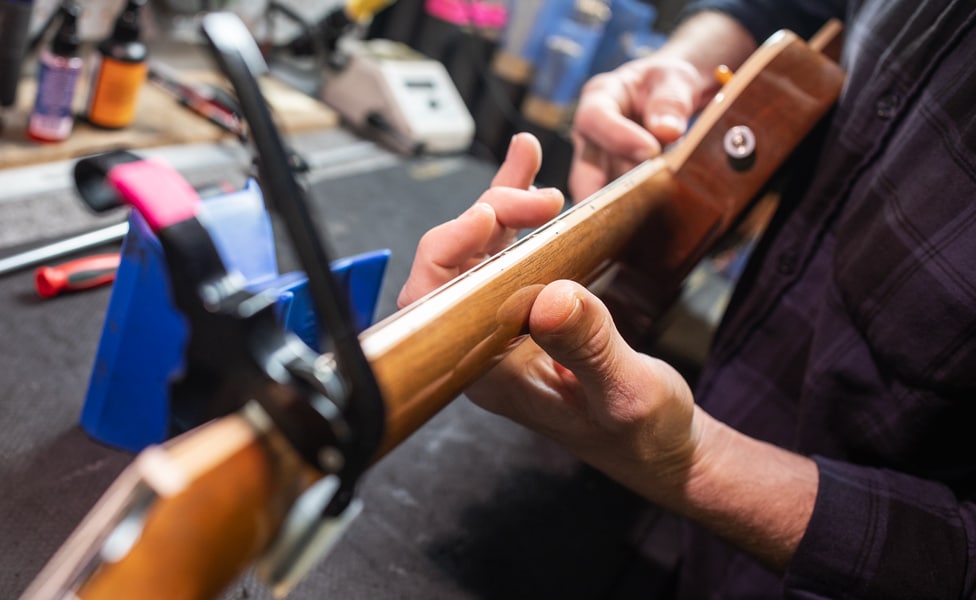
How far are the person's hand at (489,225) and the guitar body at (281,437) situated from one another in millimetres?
43

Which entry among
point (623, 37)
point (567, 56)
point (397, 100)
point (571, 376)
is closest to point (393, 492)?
point (571, 376)

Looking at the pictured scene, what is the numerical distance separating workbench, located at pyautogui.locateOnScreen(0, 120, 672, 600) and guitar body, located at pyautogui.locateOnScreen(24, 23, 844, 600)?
13 centimetres

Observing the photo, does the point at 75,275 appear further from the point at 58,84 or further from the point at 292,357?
the point at 292,357

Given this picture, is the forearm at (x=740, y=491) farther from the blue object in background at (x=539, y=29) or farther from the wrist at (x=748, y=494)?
the blue object in background at (x=539, y=29)

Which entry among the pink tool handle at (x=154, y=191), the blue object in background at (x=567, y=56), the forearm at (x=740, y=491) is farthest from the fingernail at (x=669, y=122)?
the blue object in background at (x=567, y=56)

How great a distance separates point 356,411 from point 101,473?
40cm

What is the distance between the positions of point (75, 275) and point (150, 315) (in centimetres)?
25

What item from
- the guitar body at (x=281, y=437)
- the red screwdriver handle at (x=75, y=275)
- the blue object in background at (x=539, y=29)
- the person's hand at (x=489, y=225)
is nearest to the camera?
the guitar body at (x=281, y=437)

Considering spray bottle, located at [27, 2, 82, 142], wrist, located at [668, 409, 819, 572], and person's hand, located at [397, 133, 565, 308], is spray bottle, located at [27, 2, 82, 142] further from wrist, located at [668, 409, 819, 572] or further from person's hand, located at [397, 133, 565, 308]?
wrist, located at [668, 409, 819, 572]

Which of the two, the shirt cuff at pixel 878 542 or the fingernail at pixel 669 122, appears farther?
the fingernail at pixel 669 122

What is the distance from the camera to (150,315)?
50 cm

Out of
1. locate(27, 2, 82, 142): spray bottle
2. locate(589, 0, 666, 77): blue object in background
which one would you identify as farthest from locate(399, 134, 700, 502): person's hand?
locate(589, 0, 666, 77): blue object in background

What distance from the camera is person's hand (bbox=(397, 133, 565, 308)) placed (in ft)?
1.54

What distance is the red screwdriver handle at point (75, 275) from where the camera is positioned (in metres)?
0.66
